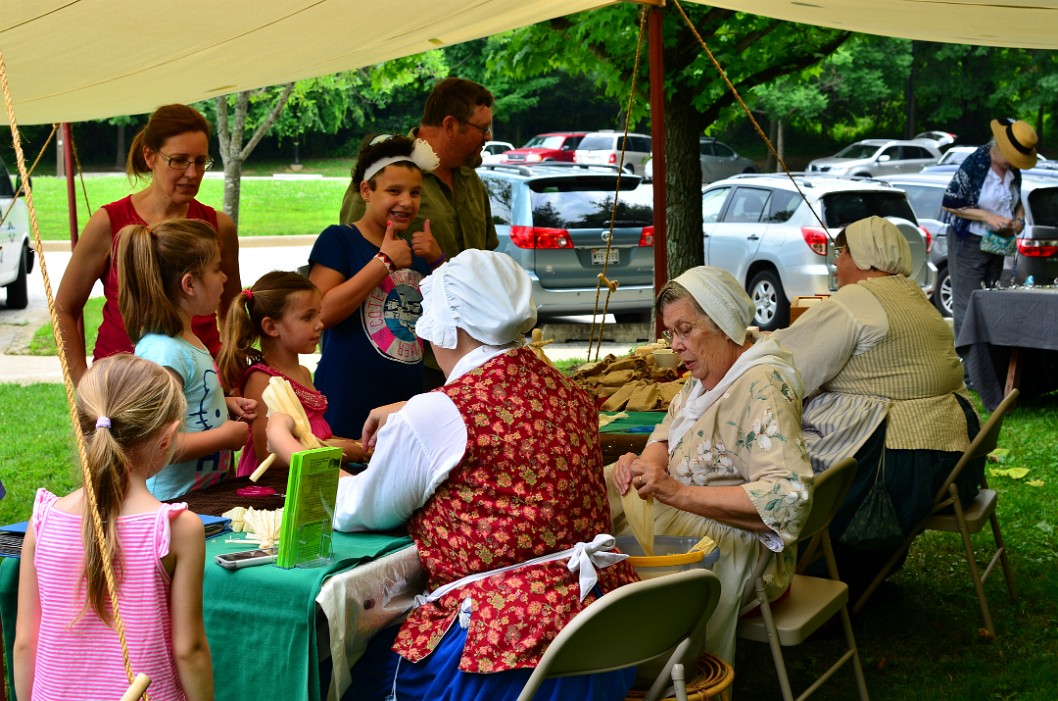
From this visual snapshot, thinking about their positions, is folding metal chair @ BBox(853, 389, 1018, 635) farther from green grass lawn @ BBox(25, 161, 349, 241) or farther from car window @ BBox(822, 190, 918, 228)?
green grass lawn @ BBox(25, 161, 349, 241)

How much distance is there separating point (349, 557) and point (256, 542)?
0.27 metres

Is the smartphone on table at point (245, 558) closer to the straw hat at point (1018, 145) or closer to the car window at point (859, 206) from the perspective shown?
the straw hat at point (1018, 145)

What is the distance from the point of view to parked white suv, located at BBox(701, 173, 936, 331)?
11.3m

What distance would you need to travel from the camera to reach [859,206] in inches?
463

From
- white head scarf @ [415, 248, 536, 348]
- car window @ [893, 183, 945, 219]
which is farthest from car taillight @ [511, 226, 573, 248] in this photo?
white head scarf @ [415, 248, 536, 348]

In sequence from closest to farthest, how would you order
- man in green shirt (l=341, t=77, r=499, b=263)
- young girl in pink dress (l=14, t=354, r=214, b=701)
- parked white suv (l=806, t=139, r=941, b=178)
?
1. young girl in pink dress (l=14, t=354, r=214, b=701)
2. man in green shirt (l=341, t=77, r=499, b=263)
3. parked white suv (l=806, t=139, r=941, b=178)

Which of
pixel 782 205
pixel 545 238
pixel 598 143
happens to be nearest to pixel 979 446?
pixel 545 238

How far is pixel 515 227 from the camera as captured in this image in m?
10.6

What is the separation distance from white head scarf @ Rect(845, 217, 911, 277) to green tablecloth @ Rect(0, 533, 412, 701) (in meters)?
2.28

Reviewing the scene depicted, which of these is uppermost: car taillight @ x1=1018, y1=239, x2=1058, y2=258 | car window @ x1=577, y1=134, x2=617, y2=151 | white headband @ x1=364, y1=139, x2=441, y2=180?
car window @ x1=577, y1=134, x2=617, y2=151

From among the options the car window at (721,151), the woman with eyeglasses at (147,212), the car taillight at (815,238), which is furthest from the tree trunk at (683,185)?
the car window at (721,151)

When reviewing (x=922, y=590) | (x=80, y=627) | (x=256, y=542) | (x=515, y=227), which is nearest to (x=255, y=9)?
(x=256, y=542)

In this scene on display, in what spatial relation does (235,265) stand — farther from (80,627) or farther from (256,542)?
(80,627)

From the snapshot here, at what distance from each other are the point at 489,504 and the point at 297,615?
1.46 feet
